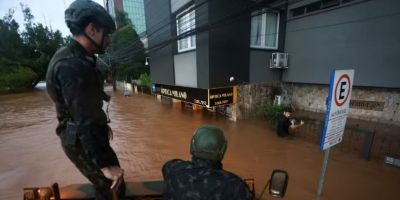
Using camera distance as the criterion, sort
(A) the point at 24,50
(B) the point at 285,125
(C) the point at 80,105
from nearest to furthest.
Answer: (C) the point at 80,105 → (B) the point at 285,125 → (A) the point at 24,50

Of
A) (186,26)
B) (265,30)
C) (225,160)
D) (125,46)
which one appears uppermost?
(125,46)

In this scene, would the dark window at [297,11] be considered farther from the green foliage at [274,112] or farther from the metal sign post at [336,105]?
the metal sign post at [336,105]

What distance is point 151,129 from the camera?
7875 mm

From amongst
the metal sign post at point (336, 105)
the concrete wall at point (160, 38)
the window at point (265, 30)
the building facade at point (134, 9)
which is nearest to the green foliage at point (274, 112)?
the window at point (265, 30)

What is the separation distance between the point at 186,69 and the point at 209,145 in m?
7.34

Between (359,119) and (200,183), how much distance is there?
27.8ft

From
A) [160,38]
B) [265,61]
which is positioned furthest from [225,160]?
[160,38]

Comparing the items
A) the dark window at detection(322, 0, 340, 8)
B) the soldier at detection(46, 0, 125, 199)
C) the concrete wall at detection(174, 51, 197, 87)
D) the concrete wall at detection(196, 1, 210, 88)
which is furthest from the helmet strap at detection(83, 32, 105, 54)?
the dark window at detection(322, 0, 340, 8)

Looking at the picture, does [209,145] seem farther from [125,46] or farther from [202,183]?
[125,46]

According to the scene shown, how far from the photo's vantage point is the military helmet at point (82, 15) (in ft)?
4.90

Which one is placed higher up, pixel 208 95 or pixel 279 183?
pixel 208 95

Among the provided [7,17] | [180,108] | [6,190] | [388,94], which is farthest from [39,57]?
[388,94]

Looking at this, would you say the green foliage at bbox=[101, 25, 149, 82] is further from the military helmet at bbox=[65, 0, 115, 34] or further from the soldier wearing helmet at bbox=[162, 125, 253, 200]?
the soldier wearing helmet at bbox=[162, 125, 253, 200]

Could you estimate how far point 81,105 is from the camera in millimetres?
1376
